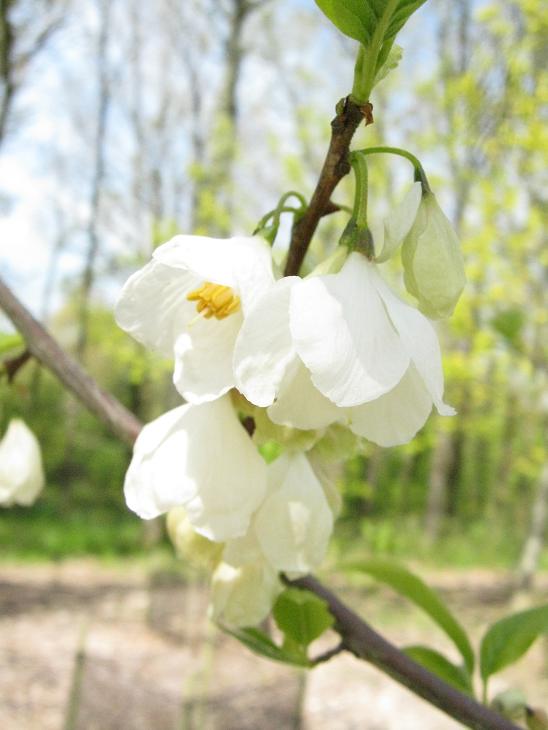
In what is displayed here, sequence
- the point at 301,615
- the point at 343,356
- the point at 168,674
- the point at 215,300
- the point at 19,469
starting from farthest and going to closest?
1. the point at 168,674
2. the point at 19,469
3. the point at 301,615
4. the point at 215,300
5. the point at 343,356

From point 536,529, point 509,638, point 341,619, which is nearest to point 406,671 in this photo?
point 341,619

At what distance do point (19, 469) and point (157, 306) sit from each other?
1.58 feet

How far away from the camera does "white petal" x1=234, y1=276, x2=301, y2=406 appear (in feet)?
1.51

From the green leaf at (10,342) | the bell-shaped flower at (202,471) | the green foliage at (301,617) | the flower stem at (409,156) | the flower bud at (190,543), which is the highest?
the flower stem at (409,156)

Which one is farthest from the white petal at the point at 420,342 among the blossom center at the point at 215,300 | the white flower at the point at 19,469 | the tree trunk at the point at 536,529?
the tree trunk at the point at 536,529

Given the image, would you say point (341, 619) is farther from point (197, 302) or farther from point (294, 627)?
point (197, 302)

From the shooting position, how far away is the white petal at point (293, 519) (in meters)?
0.62

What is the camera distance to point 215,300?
0.56 m

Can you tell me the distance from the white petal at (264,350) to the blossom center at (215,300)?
86mm

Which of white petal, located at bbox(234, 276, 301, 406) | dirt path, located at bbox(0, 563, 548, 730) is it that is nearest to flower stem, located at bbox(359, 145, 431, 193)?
white petal, located at bbox(234, 276, 301, 406)

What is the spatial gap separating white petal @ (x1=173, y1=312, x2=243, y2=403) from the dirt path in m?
2.96

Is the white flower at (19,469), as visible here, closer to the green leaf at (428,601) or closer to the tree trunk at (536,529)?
the green leaf at (428,601)

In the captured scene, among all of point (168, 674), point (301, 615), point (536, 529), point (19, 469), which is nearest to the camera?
point (301, 615)

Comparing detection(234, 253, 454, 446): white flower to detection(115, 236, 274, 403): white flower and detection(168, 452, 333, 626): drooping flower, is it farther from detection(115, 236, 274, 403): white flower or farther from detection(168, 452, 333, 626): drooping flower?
detection(168, 452, 333, 626): drooping flower
